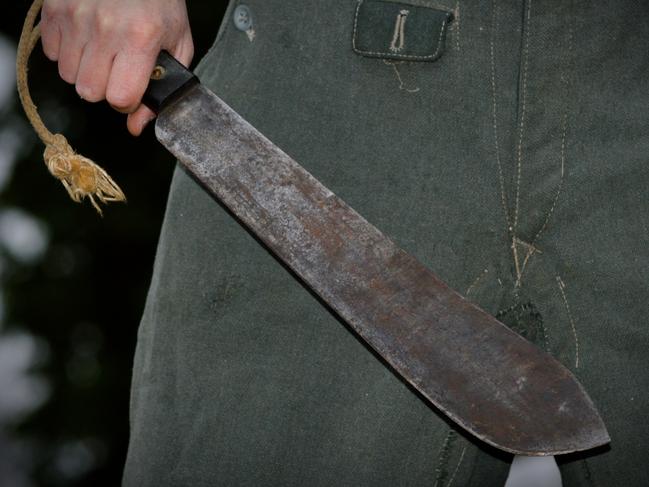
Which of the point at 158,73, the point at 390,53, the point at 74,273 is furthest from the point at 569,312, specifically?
the point at 74,273

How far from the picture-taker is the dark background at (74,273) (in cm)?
269

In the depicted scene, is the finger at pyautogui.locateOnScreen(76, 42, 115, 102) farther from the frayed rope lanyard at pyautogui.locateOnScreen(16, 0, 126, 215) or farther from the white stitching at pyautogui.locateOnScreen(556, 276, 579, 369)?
the white stitching at pyautogui.locateOnScreen(556, 276, 579, 369)

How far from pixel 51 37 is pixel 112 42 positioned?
0.12m

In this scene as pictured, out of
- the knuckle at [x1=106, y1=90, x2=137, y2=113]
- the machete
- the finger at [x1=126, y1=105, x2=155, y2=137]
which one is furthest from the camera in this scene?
the finger at [x1=126, y1=105, x2=155, y2=137]

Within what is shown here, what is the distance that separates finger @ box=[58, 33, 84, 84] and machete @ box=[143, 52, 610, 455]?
113 mm

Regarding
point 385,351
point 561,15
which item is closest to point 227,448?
point 385,351

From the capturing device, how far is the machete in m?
0.94

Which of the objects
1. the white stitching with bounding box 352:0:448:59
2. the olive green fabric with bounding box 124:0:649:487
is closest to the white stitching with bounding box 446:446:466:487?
Result: the olive green fabric with bounding box 124:0:649:487

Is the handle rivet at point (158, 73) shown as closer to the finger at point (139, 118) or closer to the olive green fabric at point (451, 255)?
the finger at point (139, 118)

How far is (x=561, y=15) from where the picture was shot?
1121 millimetres

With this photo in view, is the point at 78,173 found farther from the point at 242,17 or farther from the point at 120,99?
the point at 242,17

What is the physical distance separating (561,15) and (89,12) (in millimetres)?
616

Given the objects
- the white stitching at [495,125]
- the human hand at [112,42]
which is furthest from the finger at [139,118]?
the white stitching at [495,125]

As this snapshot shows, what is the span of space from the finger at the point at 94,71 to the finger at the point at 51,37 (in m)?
0.07
